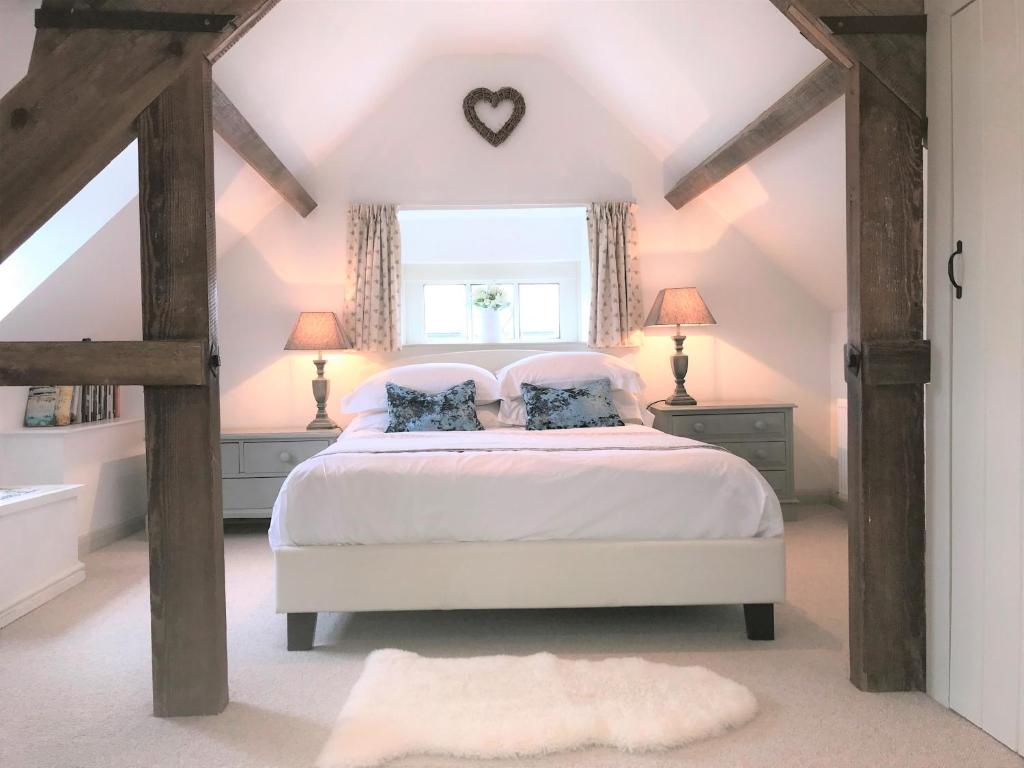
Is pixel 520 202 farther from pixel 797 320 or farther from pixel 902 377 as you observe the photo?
pixel 902 377

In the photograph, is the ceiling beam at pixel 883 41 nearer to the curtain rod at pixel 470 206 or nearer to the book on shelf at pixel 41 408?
the curtain rod at pixel 470 206

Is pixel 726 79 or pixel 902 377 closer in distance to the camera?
pixel 902 377

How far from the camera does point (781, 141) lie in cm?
408

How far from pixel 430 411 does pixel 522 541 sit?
1.53 m

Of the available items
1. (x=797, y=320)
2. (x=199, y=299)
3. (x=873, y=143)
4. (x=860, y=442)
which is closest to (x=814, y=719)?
(x=860, y=442)

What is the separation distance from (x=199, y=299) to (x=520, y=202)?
10.7 feet

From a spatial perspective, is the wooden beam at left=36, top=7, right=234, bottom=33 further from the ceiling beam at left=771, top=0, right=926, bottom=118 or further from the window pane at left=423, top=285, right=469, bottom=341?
the window pane at left=423, top=285, right=469, bottom=341

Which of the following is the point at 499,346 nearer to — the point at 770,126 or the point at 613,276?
the point at 613,276

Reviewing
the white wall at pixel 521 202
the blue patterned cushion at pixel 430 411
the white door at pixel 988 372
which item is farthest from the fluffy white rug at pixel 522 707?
the white wall at pixel 521 202

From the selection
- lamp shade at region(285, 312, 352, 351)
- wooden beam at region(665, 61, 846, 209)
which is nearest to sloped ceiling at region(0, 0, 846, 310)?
wooden beam at region(665, 61, 846, 209)

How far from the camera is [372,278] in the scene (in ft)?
16.9

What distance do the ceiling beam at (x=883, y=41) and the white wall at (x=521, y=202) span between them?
119 inches

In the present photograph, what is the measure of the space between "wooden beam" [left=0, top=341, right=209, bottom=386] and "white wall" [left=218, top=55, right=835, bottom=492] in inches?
120

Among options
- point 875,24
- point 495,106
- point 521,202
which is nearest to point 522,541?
point 875,24
